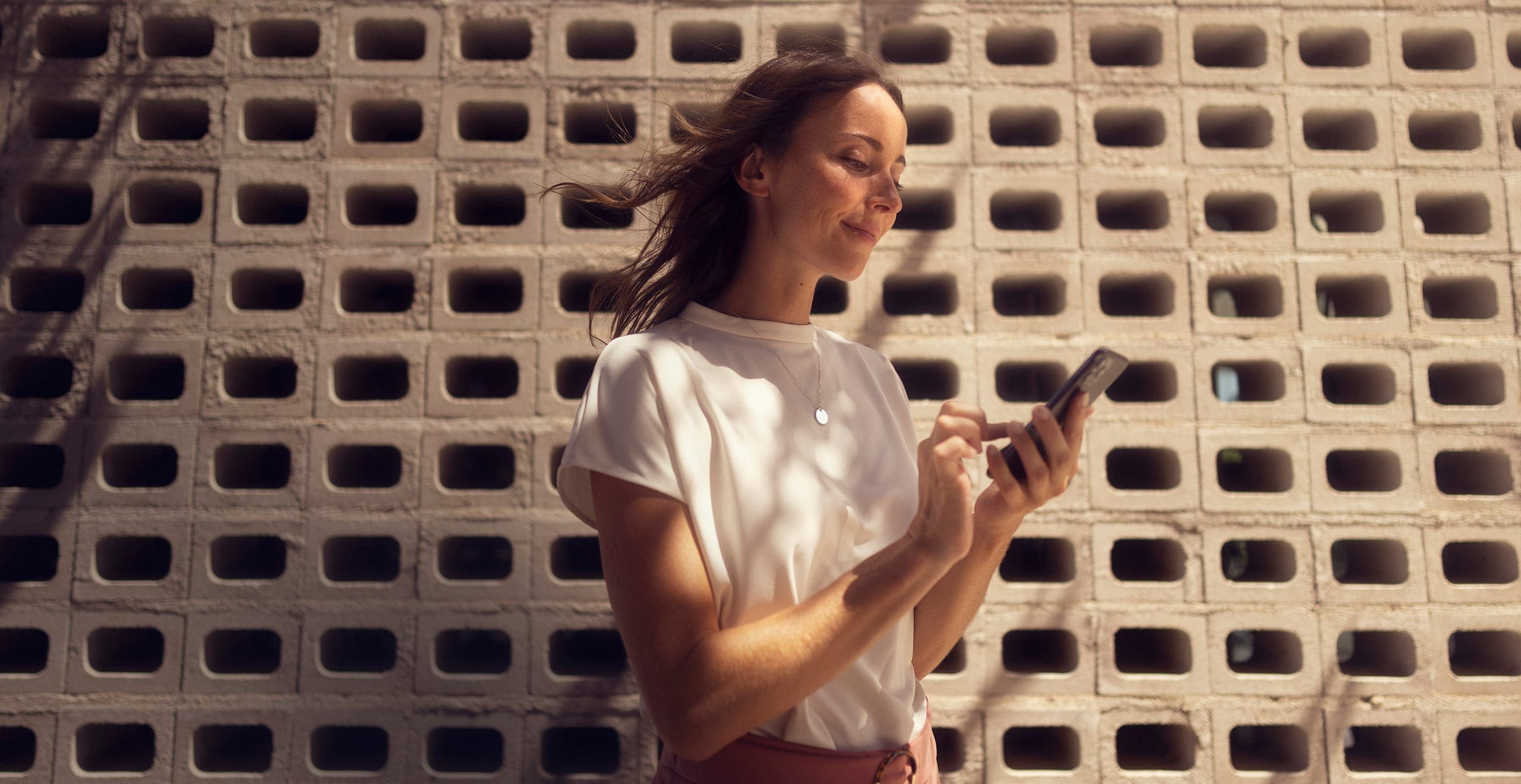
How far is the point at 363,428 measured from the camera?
273 centimetres

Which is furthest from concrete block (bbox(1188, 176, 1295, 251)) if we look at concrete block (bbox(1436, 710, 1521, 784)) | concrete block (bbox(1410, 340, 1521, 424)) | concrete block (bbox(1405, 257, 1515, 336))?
concrete block (bbox(1436, 710, 1521, 784))

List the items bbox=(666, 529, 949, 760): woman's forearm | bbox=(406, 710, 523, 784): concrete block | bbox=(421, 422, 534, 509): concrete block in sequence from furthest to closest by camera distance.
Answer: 1. bbox=(421, 422, 534, 509): concrete block
2. bbox=(406, 710, 523, 784): concrete block
3. bbox=(666, 529, 949, 760): woman's forearm

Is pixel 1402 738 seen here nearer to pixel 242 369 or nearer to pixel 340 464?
pixel 340 464

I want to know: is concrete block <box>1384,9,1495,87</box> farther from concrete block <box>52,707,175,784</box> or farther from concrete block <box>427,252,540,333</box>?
concrete block <box>52,707,175,784</box>

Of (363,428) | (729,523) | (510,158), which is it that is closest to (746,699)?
(729,523)

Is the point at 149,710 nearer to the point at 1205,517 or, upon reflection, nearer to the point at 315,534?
the point at 315,534

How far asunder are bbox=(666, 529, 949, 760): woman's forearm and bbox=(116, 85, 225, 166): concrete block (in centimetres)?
267

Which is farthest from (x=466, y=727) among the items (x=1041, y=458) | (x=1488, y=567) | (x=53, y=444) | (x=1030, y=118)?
(x=1488, y=567)

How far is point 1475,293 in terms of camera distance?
9.43 feet

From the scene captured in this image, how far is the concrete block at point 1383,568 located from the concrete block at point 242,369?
3.18 meters

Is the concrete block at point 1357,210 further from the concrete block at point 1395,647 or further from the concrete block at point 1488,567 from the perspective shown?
the concrete block at point 1395,647

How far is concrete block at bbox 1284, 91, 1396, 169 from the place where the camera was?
9.39 ft

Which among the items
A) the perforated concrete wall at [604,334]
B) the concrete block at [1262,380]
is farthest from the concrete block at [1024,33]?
the concrete block at [1262,380]

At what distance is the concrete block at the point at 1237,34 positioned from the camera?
290cm
